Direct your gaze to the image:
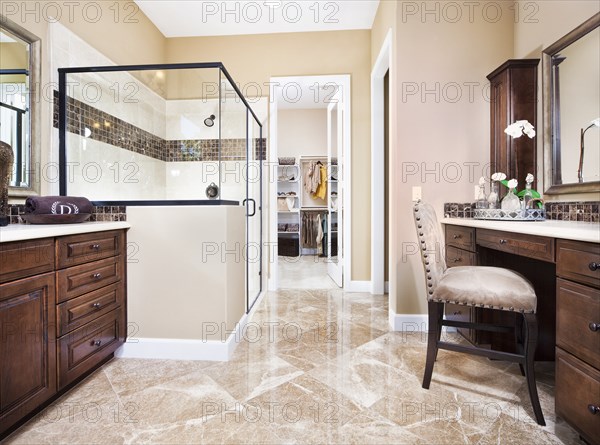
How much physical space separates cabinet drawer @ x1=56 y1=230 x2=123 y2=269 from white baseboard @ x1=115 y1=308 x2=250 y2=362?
617 millimetres

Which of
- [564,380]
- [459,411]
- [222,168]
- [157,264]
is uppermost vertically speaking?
[222,168]

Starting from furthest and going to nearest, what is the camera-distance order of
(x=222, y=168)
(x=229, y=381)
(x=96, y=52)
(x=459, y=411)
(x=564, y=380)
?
(x=96, y=52), (x=222, y=168), (x=229, y=381), (x=459, y=411), (x=564, y=380)

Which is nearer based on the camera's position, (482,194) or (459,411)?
(459,411)

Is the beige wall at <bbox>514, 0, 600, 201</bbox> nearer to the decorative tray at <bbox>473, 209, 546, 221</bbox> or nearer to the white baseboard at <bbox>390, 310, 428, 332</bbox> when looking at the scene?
the decorative tray at <bbox>473, 209, 546, 221</bbox>

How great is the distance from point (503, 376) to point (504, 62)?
2.22 metres

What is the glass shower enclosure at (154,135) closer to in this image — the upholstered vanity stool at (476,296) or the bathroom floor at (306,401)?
the bathroom floor at (306,401)

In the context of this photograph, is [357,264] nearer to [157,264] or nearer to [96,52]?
[157,264]

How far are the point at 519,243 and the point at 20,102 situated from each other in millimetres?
2891

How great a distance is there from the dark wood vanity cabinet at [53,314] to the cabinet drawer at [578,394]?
2193 mm

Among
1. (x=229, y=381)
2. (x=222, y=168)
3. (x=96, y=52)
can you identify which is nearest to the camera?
(x=229, y=381)

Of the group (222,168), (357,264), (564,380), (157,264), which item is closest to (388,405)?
(564,380)

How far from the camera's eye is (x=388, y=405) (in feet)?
5.19

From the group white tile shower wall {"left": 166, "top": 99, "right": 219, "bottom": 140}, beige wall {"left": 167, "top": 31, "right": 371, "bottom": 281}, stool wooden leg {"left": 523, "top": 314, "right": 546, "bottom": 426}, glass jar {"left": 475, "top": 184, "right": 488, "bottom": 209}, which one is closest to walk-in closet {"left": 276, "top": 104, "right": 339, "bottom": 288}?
beige wall {"left": 167, "top": 31, "right": 371, "bottom": 281}

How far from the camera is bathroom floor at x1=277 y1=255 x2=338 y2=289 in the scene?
4066mm
